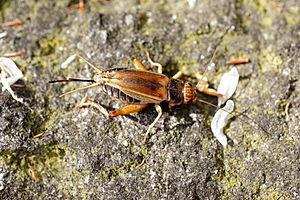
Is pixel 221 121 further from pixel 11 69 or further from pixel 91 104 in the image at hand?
pixel 11 69

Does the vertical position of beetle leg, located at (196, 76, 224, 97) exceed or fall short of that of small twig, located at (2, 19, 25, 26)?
it falls short

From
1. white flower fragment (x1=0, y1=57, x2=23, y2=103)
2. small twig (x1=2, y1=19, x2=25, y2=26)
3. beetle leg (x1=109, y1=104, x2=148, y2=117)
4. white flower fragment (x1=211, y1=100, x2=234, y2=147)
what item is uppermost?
small twig (x1=2, y1=19, x2=25, y2=26)

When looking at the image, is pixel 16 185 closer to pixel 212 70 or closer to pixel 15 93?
pixel 15 93

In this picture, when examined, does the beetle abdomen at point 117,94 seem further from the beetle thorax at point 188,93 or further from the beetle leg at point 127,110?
the beetle thorax at point 188,93

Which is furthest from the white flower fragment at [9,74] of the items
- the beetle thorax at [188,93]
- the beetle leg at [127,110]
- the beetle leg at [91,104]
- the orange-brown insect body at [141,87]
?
the beetle thorax at [188,93]

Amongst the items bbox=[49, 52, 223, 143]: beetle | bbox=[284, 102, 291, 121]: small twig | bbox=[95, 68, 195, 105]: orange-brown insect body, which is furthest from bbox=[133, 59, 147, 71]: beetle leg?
bbox=[284, 102, 291, 121]: small twig

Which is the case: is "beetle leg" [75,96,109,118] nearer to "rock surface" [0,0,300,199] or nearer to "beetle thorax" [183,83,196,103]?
"rock surface" [0,0,300,199]

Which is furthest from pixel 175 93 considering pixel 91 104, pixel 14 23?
pixel 14 23
